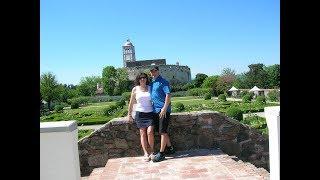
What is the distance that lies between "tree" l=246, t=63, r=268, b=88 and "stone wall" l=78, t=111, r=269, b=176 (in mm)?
Result: 34695

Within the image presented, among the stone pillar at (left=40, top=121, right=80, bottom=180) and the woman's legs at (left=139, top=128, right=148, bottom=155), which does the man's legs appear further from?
the stone pillar at (left=40, top=121, right=80, bottom=180)

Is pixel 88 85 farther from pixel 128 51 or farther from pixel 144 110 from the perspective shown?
pixel 144 110

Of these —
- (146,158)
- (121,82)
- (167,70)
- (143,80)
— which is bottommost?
(146,158)

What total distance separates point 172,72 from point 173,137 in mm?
55730

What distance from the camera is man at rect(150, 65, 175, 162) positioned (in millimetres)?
4875

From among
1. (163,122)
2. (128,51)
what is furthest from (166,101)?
(128,51)

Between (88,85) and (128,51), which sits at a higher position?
(128,51)

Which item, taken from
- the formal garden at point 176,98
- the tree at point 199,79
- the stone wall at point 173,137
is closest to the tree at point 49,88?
the formal garden at point 176,98

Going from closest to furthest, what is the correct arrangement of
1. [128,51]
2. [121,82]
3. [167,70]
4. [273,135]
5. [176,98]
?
[273,135] → [176,98] → [121,82] → [167,70] → [128,51]

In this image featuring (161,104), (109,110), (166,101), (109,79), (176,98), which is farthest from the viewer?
(109,79)

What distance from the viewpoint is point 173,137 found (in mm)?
5508

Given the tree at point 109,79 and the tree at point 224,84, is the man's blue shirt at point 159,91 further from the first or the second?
the tree at point 109,79
